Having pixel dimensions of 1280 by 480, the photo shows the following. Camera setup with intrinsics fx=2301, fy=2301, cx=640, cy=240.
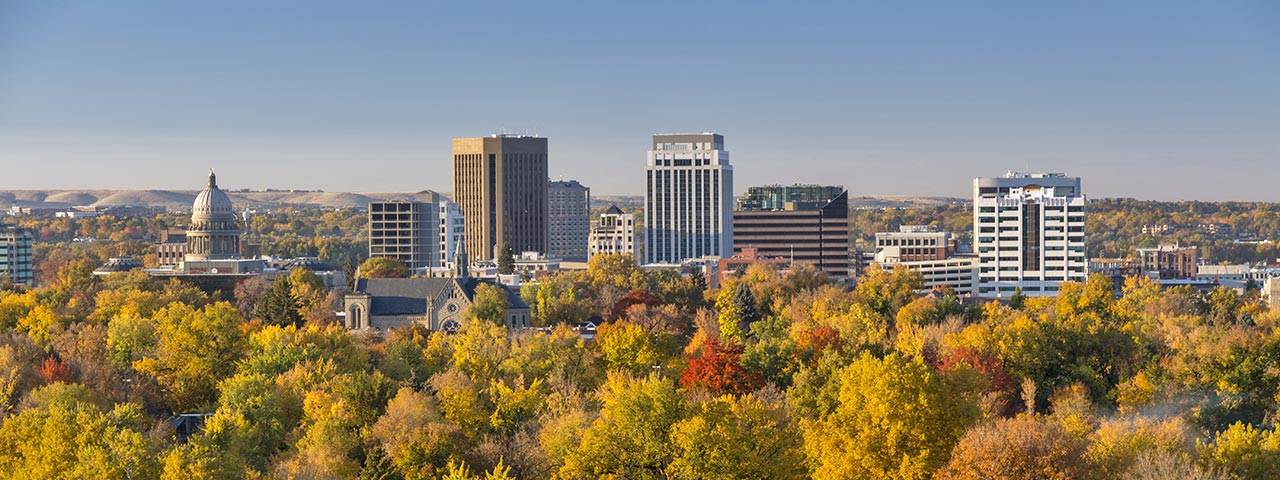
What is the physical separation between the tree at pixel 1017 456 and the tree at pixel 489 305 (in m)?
78.6

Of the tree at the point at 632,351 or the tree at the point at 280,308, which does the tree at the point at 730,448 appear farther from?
the tree at the point at 280,308

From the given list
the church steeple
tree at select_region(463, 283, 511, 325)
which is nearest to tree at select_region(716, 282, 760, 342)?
tree at select_region(463, 283, 511, 325)

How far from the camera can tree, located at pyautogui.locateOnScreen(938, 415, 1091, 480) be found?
194 feet

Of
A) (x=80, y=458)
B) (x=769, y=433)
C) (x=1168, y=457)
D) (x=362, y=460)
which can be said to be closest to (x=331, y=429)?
(x=362, y=460)

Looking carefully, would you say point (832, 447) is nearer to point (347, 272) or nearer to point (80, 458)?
point (80, 458)

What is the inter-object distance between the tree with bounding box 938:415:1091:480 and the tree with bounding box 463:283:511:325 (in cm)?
7858

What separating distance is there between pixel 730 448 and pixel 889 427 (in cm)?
478

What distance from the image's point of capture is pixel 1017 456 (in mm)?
59438

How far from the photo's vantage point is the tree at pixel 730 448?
62.7 meters

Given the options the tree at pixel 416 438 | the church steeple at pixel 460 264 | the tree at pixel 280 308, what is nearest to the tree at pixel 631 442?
the tree at pixel 416 438

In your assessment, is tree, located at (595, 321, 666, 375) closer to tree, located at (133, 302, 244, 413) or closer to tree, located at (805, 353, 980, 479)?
tree, located at (133, 302, 244, 413)

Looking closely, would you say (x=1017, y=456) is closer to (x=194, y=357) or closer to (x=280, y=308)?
(x=194, y=357)

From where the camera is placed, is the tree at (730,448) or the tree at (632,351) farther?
the tree at (632,351)

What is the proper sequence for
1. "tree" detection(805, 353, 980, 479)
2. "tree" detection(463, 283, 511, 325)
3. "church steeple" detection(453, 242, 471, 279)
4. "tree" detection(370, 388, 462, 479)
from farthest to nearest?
1. "church steeple" detection(453, 242, 471, 279)
2. "tree" detection(463, 283, 511, 325)
3. "tree" detection(370, 388, 462, 479)
4. "tree" detection(805, 353, 980, 479)
